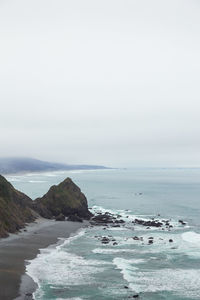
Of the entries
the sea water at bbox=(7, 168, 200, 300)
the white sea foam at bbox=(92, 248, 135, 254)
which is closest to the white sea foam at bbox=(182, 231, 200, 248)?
the sea water at bbox=(7, 168, 200, 300)

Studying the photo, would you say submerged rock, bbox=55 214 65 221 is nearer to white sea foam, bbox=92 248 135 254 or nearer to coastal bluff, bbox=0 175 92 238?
coastal bluff, bbox=0 175 92 238

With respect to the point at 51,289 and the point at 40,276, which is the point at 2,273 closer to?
the point at 40,276

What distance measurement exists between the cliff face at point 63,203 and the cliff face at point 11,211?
423cm

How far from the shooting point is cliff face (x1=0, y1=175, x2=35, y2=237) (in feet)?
214

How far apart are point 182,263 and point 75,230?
29.5 m

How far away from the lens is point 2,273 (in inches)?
1545

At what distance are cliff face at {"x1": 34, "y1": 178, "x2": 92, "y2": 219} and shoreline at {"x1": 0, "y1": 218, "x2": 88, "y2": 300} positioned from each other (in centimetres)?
591

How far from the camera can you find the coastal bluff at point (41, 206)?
70250 mm

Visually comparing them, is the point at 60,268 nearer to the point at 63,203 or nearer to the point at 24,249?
the point at 24,249

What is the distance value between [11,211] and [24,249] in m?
20.3

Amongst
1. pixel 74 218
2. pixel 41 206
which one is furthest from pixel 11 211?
pixel 74 218

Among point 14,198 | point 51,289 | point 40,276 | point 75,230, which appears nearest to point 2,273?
point 40,276

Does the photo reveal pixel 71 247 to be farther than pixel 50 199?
No

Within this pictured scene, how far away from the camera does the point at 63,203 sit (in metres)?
90.7
